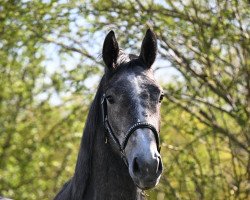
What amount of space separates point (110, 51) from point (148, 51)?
26 cm

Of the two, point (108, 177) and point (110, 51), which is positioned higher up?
point (110, 51)

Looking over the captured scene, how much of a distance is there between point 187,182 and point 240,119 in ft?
6.50

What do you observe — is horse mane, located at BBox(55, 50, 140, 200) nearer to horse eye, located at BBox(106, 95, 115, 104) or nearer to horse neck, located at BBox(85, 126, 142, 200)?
horse neck, located at BBox(85, 126, 142, 200)

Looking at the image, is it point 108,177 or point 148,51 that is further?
point 148,51

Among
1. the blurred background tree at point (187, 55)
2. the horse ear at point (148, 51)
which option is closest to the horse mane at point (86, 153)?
the horse ear at point (148, 51)

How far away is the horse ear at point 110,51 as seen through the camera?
4.09m

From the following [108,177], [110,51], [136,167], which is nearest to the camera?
[136,167]

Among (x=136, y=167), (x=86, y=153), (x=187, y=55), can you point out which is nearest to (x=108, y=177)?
(x=86, y=153)

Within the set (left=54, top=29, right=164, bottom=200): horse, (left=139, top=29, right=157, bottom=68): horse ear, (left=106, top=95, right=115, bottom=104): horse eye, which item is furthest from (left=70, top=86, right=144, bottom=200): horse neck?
(left=139, top=29, right=157, bottom=68): horse ear

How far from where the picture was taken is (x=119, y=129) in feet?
12.5

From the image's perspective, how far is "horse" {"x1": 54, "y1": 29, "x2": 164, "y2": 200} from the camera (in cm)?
366

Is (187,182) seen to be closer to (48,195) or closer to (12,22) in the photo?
(12,22)

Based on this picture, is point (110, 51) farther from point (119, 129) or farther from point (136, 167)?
point (136, 167)

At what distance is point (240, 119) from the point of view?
6891mm
